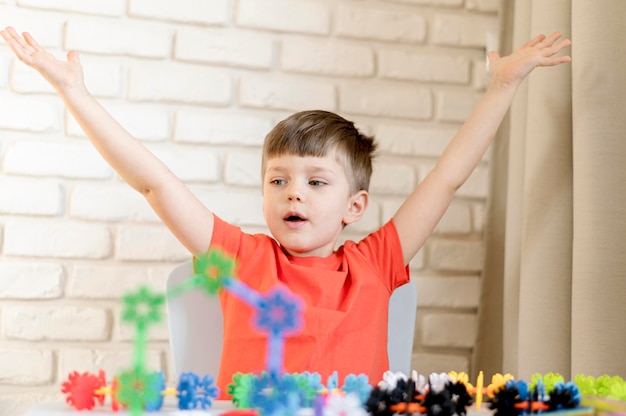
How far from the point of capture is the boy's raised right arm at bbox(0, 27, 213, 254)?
1098 millimetres

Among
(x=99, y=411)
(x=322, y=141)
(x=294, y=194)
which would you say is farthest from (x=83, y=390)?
(x=322, y=141)

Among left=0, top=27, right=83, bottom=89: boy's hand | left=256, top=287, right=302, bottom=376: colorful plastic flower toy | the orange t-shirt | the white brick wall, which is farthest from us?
the white brick wall

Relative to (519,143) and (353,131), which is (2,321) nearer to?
(353,131)

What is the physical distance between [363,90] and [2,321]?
0.98 metres

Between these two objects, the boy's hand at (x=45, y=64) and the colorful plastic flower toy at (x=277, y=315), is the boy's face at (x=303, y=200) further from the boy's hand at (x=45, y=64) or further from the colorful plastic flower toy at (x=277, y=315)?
the colorful plastic flower toy at (x=277, y=315)

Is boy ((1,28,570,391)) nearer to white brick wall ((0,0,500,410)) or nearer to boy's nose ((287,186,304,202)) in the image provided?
boy's nose ((287,186,304,202))

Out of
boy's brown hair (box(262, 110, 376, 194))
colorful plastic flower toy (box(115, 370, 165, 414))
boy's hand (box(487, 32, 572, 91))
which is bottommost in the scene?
colorful plastic flower toy (box(115, 370, 165, 414))

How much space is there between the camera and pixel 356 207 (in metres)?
1.43

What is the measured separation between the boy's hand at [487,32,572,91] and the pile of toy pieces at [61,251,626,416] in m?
0.66

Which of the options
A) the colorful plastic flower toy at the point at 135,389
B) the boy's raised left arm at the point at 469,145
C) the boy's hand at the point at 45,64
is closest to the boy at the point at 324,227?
the boy's raised left arm at the point at 469,145

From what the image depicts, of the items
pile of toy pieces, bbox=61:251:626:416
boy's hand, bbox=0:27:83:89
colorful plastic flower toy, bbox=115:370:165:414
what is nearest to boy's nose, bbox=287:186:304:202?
boy's hand, bbox=0:27:83:89

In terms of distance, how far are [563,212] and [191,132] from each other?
2.75ft

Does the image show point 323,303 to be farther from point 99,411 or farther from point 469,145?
point 99,411

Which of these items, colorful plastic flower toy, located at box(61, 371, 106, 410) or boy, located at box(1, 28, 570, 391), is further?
boy, located at box(1, 28, 570, 391)
